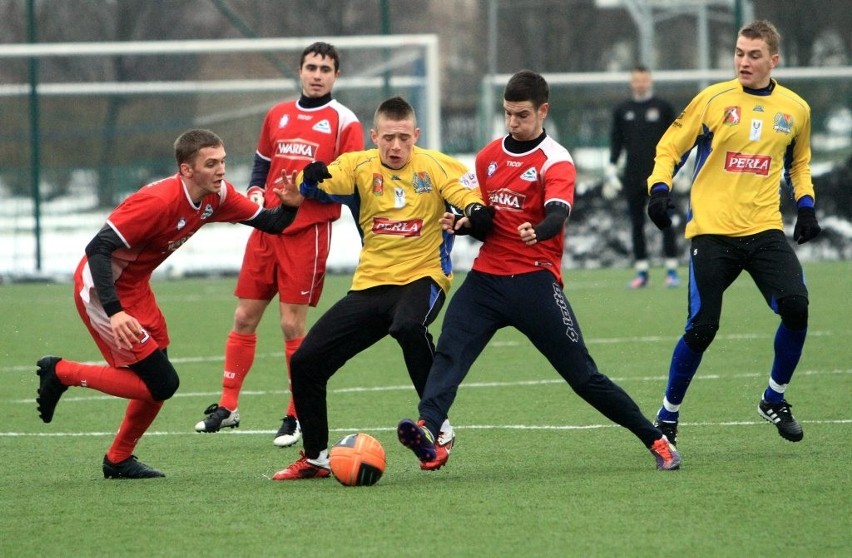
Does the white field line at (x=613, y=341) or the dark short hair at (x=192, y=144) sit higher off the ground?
the dark short hair at (x=192, y=144)

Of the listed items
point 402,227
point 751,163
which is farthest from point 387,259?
point 751,163

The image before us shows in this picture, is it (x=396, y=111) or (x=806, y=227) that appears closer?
(x=396, y=111)

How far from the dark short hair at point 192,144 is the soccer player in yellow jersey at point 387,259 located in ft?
1.53

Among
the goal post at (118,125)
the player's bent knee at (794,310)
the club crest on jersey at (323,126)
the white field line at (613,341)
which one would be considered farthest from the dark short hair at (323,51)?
the goal post at (118,125)

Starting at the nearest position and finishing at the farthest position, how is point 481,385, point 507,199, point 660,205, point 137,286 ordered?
point 507,199
point 137,286
point 660,205
point 481,385

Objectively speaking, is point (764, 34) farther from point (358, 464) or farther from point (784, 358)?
point (358, 464)

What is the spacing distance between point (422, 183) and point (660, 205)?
1.18 m

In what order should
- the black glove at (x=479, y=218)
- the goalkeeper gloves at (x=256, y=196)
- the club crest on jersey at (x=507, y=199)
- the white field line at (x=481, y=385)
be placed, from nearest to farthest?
the black glove at (x=479, y=218) → the club crest on jersey at (x=507, y=199) → the goalkeeper gloves at (x=256, y=196) → the white field line at (x=481, y=385)

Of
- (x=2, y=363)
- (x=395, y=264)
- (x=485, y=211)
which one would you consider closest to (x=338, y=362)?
(x=395, y=264)

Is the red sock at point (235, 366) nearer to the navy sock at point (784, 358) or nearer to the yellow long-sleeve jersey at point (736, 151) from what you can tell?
the yellow long-sleeve jersey at point (736, 151)

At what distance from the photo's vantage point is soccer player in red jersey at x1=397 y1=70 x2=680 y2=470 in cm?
648

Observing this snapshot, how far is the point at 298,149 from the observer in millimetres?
8281

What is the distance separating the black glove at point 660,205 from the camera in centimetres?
702

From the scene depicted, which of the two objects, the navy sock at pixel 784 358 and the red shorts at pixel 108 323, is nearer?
the red shorts at pixel 108 323
